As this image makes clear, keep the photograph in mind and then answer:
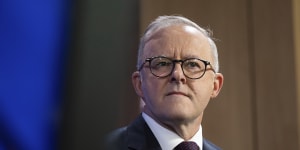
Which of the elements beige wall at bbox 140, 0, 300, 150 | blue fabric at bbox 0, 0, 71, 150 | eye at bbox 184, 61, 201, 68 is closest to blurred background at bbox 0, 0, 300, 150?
blue fabric at bbox 0, 0, 71, 150

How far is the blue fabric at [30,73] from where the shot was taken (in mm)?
513

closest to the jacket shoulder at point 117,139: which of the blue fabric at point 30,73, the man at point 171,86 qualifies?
the man at point 171,86

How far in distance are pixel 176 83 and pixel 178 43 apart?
82mm

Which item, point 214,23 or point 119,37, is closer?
point 119,37

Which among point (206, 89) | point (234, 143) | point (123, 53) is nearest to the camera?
point (123, 53)

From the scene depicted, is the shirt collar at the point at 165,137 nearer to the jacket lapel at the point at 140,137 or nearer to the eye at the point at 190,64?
the jacket lapel at the point at 140,137

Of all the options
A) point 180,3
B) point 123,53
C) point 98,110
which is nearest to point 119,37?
point 123,53

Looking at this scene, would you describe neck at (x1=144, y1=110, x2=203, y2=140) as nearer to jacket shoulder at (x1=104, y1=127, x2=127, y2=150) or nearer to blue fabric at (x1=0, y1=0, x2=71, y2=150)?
jacket shoulder at (x1=104, y1=127, x2=127, y2=150)

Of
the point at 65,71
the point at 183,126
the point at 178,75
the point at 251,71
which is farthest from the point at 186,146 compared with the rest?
the point at 251,71

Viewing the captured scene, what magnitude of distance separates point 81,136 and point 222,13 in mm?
863

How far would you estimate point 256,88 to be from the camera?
1.30 metres

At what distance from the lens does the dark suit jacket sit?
78 centimetres

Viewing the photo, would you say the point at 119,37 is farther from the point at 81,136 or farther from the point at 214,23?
the point at 214,23

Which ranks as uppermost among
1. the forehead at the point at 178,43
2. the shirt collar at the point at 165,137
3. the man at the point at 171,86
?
the forehead at the point at 178,43
